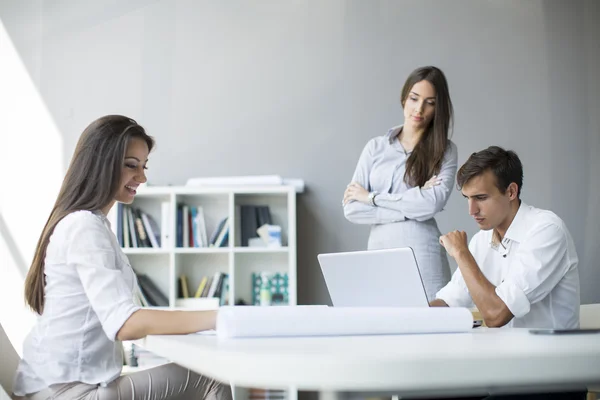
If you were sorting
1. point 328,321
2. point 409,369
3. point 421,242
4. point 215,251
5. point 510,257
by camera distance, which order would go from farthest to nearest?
point 215,251 → point 421,242 → point 510,257 → point 328,321 → point 409,369

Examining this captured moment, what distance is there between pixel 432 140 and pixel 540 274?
3.93 feet

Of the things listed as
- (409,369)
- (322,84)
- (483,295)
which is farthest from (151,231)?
(409,369)

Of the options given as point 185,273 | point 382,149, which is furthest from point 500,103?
point 185,273

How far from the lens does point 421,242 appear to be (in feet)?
9.48

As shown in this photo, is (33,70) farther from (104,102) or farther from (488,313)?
(488,313)

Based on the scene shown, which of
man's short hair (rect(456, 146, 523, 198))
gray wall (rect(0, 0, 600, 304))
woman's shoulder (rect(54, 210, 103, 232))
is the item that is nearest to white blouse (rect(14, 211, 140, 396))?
woman's shoulder (rect(54, 210, 103, 232))

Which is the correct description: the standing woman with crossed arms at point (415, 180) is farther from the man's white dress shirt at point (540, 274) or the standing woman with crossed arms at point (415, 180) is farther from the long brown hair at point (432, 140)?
the man's white dress shirt at point (540, 274)

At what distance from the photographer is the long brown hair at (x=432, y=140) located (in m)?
2.95

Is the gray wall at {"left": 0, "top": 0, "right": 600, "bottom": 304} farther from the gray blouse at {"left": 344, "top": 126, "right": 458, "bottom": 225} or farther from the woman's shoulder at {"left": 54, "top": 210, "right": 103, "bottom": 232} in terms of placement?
the woman's shoulder at {"left": 54, "top": 210, "right": 103, "bottom": 232}

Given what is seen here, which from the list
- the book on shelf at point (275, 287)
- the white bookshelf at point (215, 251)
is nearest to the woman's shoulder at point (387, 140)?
the white bookshelf at point (215, 251)

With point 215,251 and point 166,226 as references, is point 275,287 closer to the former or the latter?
point 215,251

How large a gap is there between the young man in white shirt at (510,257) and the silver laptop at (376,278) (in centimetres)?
35

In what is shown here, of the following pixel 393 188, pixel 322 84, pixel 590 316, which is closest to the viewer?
pixel 590 316

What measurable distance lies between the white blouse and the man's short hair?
3.81 feet
